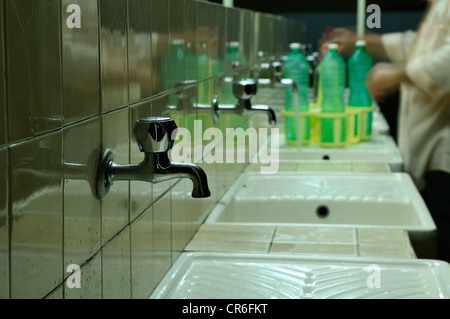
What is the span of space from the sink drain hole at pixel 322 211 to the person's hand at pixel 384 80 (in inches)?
39.0

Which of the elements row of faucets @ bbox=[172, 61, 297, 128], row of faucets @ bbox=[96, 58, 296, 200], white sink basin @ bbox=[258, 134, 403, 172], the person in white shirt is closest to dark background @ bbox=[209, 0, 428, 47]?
the person in white shirt

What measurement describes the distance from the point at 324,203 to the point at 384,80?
3.46ft

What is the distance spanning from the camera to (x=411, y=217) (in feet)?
6.63

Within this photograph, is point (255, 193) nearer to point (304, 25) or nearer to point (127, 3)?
point (127, 3)

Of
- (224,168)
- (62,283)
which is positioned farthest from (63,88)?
(224,168)

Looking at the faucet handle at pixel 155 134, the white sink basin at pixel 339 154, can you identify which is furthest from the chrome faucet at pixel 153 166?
the white sink basin at pixel 339 154

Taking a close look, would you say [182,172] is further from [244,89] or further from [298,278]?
[244,89]

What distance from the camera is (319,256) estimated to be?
149 cm

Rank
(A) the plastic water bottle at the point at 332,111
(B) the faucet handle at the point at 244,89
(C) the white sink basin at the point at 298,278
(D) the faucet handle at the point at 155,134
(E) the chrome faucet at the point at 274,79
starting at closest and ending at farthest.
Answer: (D) the faucet handle at the point at 155,134 < (C) the white sink basin at the point at 298,278 < (B) the faucet handle at the point at 244,89 < (E) the chrome faucet at the point at 274,79 < (A) the plastic water bottle at the point at 332,111

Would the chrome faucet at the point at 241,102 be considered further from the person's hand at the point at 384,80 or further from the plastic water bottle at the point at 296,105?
the person's hand at the point at 384,80

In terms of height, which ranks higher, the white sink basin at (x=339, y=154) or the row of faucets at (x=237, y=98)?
the row of faucets at (x=237, y=98)

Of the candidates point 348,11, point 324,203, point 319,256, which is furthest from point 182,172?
point 348,11

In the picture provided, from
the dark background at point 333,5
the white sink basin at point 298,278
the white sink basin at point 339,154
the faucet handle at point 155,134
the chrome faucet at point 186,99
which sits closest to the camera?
the faucet handle at point 155,134

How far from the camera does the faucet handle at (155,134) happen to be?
923 mm
